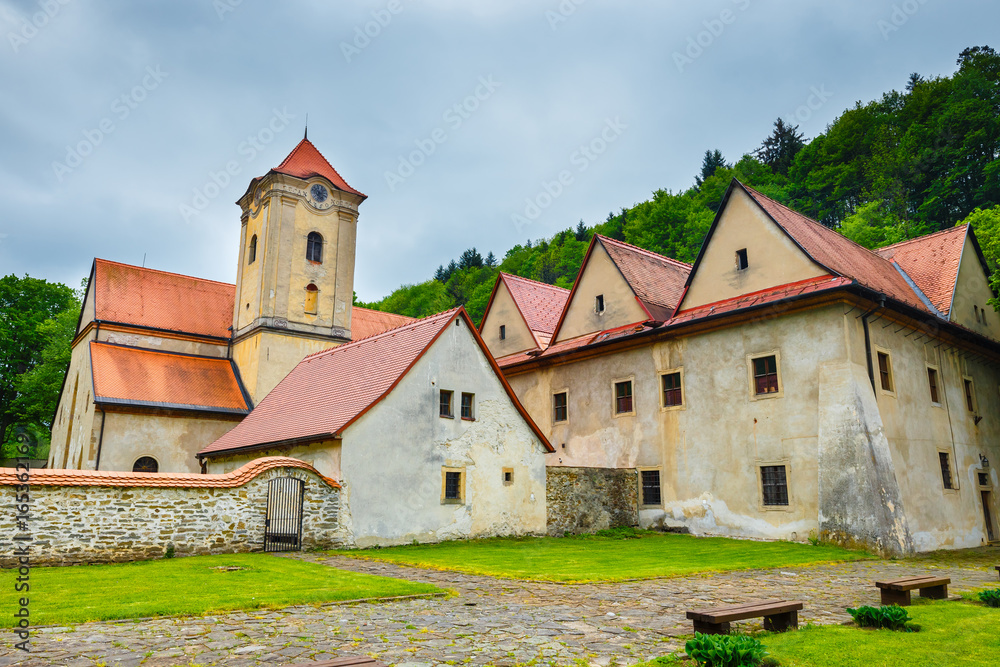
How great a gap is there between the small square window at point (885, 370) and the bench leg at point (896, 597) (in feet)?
41.3

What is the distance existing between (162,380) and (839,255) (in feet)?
89.4

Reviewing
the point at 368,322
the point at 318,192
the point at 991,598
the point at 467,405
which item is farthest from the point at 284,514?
the point at 368,322

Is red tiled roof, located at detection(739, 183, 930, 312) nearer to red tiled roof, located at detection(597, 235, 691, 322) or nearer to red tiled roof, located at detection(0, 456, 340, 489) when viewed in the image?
red tiled roof, located at detection(597, 235, 691, 322)

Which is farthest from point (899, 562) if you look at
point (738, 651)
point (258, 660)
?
point (258, 660)

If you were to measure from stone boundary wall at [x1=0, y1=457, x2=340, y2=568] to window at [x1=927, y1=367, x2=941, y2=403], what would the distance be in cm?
1877

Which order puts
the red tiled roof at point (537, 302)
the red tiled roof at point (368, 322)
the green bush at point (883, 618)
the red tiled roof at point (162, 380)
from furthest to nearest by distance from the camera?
the red tiled roof at point (368, 322) < the red tiled roof at point (537, 302) < the red tiled roof at point (162, 380) < the green bush at point (883, 618)

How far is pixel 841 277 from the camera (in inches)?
768

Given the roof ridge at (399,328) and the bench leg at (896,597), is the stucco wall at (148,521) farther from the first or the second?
the bench leg at (896,597)

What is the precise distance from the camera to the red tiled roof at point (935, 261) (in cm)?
2428

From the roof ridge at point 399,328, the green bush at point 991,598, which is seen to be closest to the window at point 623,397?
the roof ridge at point 399,328

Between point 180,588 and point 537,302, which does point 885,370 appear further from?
point 180,588

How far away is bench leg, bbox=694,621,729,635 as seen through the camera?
685 cm

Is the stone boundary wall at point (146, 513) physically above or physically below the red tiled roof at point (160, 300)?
below

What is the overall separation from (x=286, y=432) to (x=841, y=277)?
1644 cm
